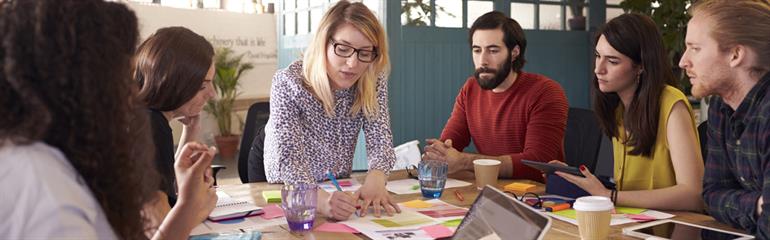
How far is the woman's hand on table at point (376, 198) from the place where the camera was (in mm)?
2004

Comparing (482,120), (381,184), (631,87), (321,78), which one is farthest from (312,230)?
(482,120)

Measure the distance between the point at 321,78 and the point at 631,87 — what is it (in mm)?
1057

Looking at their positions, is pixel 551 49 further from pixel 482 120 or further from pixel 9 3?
pixel 9 3

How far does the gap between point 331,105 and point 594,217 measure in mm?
1134

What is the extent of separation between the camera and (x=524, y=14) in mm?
5141

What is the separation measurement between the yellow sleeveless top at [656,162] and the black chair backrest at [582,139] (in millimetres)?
572

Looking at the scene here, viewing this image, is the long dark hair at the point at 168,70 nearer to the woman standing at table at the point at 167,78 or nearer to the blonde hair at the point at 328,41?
the woman standing at table at the point at 167,78

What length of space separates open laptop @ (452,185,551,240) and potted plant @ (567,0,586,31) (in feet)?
13.5

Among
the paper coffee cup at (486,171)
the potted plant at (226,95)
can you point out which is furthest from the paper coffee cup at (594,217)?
the potted plant at (226,95)

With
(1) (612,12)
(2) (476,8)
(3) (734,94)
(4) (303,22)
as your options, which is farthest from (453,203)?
(1) (612,12)

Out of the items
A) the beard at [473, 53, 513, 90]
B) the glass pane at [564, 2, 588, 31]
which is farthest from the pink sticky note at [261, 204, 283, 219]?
the glass pane at [564, 2, 588, 31]

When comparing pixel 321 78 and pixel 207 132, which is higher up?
pixel 321 78

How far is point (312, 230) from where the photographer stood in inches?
71.8

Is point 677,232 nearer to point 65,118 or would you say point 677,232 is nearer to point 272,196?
point 272,196
